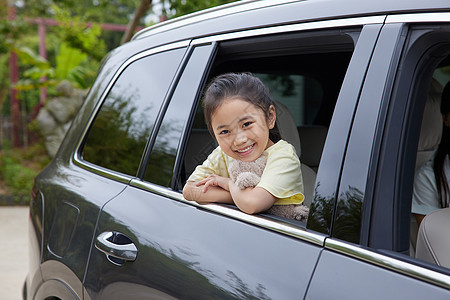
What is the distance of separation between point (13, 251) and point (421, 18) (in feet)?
17.9

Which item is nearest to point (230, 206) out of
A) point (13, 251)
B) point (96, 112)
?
point (96, 112)

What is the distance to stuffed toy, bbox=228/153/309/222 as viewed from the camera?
160 centimetres

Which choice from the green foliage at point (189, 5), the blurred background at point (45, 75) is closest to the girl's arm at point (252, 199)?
the green foliage at point (189, 5)

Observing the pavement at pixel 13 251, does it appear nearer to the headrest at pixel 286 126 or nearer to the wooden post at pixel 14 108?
the headrest at pixel 286 126

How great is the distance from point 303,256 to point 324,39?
65 cm

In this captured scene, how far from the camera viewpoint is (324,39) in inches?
59.8

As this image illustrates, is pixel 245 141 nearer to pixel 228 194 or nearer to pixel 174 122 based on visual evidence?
pixel 228 194

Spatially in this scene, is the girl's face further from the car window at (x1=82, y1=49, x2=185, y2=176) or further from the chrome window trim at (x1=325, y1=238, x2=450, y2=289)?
the chrome window trim at (x1=325, y1=238, x2=450, y2=289)

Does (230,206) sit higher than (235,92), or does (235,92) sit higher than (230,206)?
(235,92)

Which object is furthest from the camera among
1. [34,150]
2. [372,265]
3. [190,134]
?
[34,150]

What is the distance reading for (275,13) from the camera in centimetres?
163

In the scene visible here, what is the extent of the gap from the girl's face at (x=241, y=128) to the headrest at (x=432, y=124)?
1066mm

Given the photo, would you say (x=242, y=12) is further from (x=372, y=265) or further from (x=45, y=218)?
(x=45, y=218)

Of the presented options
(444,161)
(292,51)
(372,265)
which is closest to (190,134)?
(292,51)
